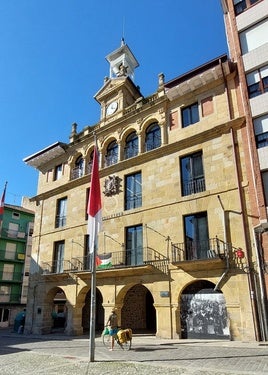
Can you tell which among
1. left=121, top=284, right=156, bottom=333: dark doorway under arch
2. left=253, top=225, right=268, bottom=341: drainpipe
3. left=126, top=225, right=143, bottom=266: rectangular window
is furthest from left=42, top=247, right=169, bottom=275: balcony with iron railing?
left=253, top=225, right=268, bottom=341: drainpipe

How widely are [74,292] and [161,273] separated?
689cm

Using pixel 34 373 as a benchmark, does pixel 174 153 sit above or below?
above

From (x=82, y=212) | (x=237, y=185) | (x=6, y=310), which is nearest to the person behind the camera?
(x=237, y=185)

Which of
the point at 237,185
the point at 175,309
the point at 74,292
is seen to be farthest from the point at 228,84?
the point at 74,292

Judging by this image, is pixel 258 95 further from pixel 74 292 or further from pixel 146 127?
pixel 74 292

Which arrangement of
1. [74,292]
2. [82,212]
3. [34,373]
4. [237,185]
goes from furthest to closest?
[82,212] → [74,292] → [237,185] → [34,373]

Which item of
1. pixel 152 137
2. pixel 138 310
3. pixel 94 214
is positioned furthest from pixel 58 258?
pixel 94 214

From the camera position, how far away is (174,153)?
59.8 ft

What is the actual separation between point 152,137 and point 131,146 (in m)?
1.76

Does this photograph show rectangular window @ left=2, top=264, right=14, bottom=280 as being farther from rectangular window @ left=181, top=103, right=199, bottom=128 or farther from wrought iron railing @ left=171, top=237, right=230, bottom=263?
rectangular window @ left=181, top=103, right=199, bottom=128

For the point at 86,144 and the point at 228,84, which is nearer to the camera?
the point at 228,84

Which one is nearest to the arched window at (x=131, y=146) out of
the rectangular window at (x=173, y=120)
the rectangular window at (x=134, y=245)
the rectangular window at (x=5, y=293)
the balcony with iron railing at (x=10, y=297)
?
the rectangular window at (x=173, y=120)

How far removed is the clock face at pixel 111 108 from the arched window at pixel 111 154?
255 cm

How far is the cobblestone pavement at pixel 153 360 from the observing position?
28.2 ft
